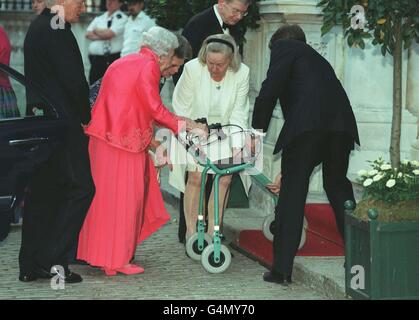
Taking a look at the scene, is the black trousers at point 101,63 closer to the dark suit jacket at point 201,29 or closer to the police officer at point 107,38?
the police officer at point 107,38

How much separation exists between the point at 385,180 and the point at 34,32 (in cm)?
261

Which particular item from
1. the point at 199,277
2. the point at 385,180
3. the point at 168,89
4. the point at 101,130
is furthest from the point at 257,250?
the point at 168,89

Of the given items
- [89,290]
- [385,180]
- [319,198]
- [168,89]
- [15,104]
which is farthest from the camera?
[168,89]

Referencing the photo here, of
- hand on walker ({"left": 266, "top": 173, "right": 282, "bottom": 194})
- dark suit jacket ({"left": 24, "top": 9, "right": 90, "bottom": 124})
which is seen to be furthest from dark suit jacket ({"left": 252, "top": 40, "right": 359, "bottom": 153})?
dark suit jacket ({"left": 24, "top": 9, "right": 90, "bottom": 124})

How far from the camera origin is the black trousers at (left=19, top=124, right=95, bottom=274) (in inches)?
349

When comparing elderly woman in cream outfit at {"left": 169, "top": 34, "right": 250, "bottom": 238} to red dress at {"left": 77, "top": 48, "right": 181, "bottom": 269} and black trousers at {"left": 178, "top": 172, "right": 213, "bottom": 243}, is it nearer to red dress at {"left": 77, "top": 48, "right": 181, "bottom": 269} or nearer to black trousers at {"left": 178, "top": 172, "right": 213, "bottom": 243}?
black trousers at {"left": 178, "top": 172, "right": 213, "bottom": 243}

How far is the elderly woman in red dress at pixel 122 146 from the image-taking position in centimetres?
906

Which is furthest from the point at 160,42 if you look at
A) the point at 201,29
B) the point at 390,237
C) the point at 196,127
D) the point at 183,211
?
the point at 390,237

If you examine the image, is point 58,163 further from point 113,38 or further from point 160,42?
point 113,38

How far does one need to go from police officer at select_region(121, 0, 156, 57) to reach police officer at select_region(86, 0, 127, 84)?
3.08 feet

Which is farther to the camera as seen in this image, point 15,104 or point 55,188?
point 15,104

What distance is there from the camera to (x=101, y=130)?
9102 mm

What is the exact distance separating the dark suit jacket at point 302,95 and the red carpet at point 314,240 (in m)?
1.14

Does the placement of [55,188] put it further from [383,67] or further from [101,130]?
[383,67]
